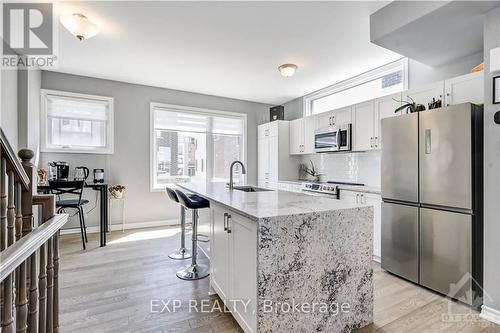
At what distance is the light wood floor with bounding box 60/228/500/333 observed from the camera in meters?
1.85

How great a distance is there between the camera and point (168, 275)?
8.80 feet

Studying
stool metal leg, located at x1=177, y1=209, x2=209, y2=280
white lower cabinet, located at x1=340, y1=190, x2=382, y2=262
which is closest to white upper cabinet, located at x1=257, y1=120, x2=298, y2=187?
white lower cabinet, located at x1=340, y1=190, x2=382, y2=262

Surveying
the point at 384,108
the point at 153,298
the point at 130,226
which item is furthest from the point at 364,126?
the point at 130,226

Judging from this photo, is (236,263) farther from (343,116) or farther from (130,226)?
(130,226)

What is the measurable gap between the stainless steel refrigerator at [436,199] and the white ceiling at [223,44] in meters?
1.20

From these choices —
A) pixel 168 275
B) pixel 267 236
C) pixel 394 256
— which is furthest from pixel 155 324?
pixel 394 256

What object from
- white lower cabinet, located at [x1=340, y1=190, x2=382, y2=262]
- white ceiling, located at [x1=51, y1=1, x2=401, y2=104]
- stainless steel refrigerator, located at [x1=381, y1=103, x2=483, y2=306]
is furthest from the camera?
white lower cabinet, located at [x1=340, y1=190, x2=382, y2=262]

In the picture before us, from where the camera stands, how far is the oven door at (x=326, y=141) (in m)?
4.00

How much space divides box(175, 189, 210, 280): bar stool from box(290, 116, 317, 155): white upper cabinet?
2727mm

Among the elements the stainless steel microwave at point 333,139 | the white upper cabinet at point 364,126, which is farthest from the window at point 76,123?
the white upper cabinet at point 364,126

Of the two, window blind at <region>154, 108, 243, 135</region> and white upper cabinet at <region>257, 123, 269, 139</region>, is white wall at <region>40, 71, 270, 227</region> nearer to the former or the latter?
window blind at <region>154, 108, 243, 135</region>

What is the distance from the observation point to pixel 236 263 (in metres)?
1.75

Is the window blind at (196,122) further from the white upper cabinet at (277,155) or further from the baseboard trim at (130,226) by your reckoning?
the baseboard trim at (130,226)

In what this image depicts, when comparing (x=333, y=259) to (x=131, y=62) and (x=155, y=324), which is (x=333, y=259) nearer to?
(x=155, y=324)
